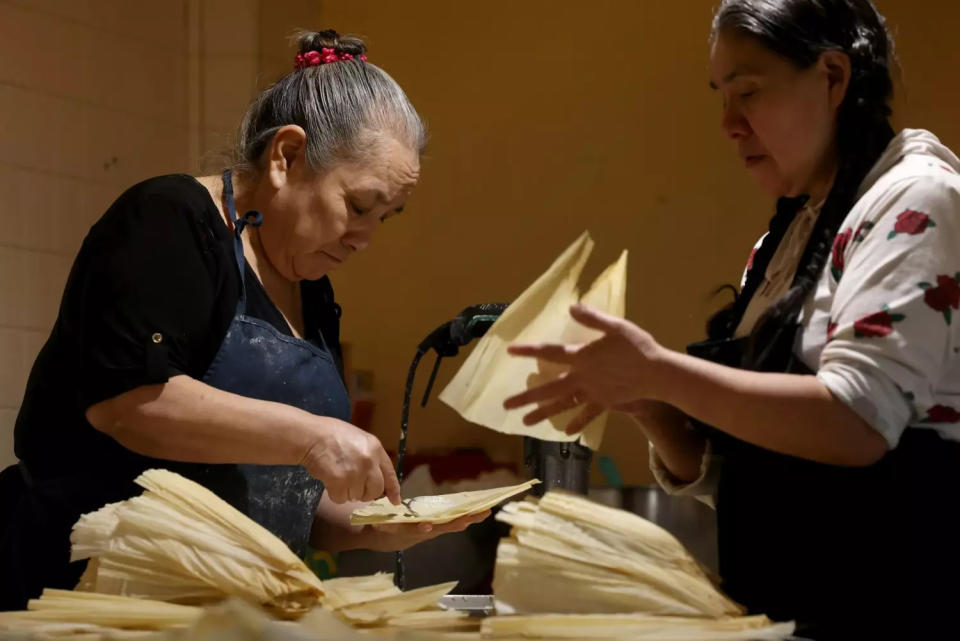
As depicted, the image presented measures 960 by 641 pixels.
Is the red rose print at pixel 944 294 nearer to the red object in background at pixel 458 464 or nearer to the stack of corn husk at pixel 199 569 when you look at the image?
the stack of corn husk at pixel 199 569

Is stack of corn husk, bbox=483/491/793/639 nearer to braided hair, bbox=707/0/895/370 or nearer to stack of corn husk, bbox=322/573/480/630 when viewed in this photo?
stack of corn husk, bbox=322/573/480/630

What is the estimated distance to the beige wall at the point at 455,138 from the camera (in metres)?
3.13

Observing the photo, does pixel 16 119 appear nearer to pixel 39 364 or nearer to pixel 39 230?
pixel 39 230

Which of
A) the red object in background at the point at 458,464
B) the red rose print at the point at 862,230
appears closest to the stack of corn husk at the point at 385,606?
the red rose print at the point at 862,230

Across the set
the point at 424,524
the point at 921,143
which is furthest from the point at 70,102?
the point at 921,143

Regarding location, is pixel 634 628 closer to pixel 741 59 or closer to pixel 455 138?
pixel 741 59

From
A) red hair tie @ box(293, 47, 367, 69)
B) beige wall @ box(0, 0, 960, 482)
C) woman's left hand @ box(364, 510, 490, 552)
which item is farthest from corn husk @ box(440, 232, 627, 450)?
beige wall @ box(0, 0, 960, 482)

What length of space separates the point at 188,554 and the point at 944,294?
892 millimetres

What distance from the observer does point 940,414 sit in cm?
116

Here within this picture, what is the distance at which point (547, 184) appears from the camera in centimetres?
357

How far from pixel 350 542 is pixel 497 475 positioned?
4.71ft

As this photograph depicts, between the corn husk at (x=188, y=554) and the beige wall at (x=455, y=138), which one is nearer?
the corn husk at (x=188, y=554)

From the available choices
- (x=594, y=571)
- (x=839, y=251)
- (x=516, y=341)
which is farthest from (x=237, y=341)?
(x=839, y=251)

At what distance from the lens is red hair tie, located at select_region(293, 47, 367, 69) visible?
6.47 ft
